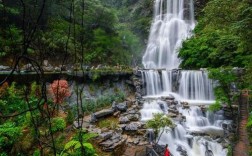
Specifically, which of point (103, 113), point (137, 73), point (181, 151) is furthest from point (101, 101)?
point (181, 151)

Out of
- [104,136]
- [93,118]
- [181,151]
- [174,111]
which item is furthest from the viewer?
[174,111]

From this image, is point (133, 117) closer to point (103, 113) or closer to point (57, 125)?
point (103, 113)

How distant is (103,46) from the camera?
18.8 m

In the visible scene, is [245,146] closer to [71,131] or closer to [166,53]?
[71,131]

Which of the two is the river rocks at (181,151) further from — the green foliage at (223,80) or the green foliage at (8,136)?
the green foliage at (8,136)

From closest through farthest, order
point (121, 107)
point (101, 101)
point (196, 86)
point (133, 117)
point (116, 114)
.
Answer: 1. point (133, 117)
2. point (116, 114)
3. point (121, 107)
4. point (101, 101)
5. point (196, 86)

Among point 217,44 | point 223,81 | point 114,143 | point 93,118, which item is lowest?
point 114,143

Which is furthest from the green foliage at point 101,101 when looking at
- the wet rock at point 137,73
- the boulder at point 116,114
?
the wet rock at point 137,73

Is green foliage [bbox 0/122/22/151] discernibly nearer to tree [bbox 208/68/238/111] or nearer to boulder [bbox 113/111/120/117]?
boulder [bbox 113/111/120/117]

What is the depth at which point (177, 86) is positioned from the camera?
16938mm

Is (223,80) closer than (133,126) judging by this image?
No

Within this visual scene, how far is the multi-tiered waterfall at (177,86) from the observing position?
387 inches

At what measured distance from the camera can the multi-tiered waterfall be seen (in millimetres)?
9836

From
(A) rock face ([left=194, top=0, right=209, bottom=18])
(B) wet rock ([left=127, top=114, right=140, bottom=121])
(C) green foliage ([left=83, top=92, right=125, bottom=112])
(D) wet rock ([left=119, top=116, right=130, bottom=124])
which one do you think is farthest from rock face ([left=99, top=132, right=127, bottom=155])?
(A) rock face ([left=194, top=0, right=209, bottom=18])
